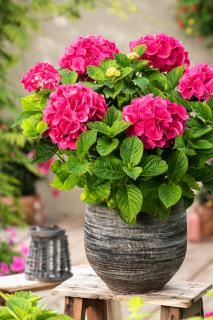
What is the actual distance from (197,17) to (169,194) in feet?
15.1

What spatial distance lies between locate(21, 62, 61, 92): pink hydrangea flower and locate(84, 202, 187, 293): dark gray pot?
37 cm

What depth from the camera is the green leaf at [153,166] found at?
1.95m

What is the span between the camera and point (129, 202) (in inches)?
78.0

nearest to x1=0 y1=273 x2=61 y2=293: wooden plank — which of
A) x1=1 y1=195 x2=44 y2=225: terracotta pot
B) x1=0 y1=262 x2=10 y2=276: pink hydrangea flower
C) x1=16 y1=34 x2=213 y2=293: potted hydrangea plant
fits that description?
x1=16 y1=34 x2=213 y2=293: potted hydrangea plant

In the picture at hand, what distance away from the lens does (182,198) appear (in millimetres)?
2135

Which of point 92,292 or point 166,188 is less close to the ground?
point 166,188

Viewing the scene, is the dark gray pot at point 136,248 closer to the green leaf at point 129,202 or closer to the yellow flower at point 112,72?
the green leaf at point 129,202

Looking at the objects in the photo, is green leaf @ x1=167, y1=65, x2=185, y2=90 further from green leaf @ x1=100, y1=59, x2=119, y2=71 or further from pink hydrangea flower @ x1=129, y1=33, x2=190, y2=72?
green leaf @ x1=100, y1=59, x2=119, y2=71

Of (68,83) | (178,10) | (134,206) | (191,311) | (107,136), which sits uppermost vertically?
(178,10)

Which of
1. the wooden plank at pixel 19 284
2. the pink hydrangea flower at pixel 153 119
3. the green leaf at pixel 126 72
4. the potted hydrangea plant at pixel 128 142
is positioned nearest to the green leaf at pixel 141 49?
the potted hydrangea plant at pixel 128 142

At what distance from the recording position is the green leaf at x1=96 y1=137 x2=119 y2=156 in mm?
1949

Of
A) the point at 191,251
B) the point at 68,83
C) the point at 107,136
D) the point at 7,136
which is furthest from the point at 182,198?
the point at 191,251

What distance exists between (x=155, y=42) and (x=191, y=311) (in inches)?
31.1

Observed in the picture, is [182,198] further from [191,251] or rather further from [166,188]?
[191,251]
